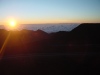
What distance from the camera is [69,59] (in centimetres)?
1786

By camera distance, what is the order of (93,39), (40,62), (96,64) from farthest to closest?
1. (93,39)
2. (40,62)
3. (96,64)

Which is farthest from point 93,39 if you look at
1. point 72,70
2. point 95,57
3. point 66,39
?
point 72,70

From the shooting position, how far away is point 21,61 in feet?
57.3

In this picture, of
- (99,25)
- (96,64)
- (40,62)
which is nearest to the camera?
(96,64)

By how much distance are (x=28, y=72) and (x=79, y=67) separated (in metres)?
3.86

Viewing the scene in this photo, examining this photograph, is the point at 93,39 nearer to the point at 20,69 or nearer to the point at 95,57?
the point at 95,57

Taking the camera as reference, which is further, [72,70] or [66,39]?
[66,39]

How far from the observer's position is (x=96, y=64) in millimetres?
16203

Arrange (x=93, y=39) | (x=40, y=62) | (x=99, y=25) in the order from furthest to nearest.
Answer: (x=99, y=25) < (x=93, y=39) < (x=40, y=62)

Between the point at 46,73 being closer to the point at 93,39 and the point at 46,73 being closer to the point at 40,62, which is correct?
the point at 40,62

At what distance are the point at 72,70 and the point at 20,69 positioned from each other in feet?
12.7

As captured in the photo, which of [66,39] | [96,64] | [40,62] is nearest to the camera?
[96,64]

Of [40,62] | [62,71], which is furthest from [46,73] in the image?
[40,62]

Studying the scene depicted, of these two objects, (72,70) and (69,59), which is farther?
(69,59)
